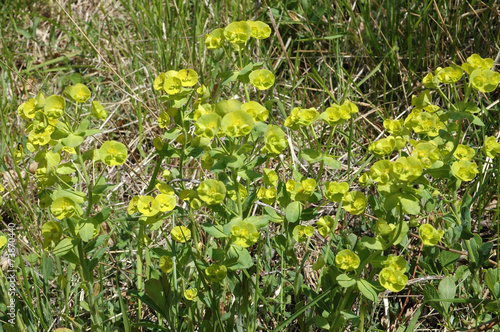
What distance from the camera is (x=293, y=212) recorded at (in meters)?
1.49

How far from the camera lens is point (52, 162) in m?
1.43

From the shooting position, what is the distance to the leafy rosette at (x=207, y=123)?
52.7 inches

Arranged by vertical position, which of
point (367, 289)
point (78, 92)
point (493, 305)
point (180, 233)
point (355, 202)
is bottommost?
point (493, 305)

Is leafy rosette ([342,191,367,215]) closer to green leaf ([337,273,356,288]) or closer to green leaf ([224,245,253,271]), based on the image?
green leaf ([337,273,356,288])

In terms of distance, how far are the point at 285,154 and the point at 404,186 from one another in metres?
1.18

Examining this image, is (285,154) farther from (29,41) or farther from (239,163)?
(29,41)

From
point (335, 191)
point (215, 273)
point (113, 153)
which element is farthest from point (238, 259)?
point (113, 153)

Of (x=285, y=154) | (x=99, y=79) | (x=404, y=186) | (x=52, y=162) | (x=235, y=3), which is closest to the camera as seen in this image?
(x=404, y=186)

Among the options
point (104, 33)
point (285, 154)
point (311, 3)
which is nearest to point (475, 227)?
point (285, 154)

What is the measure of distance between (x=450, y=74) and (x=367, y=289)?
673 mm

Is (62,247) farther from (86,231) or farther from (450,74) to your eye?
(450,74)

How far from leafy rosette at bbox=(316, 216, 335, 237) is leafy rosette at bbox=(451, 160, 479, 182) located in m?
0.36

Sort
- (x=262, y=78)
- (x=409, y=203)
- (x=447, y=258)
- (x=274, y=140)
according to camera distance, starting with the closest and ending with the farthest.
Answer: (x=409, y=203)
(x=274, y=140)
(x=262, y=78)
(x=447, y=258)

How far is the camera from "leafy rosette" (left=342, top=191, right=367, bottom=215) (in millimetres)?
1405
